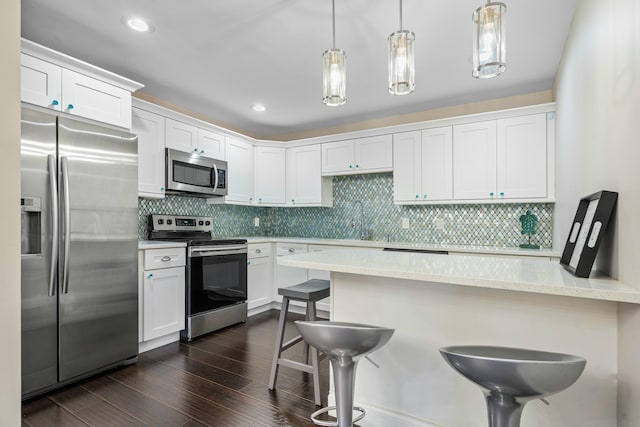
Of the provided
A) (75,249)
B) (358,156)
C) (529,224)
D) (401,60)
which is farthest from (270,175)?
(401,60)

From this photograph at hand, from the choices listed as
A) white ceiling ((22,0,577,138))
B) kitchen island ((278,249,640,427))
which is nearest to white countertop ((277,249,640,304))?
kitchen island ((278,249,640,427))

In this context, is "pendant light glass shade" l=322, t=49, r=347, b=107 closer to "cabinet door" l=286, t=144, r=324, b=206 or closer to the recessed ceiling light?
the recessed ceiling light

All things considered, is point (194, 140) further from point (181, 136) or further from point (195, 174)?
point (195, 174)

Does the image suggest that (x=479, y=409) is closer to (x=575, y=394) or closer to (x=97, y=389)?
(x=575, y=394)

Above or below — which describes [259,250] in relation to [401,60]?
below

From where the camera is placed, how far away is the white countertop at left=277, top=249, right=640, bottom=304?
3.85 feet

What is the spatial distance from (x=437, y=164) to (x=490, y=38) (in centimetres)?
235

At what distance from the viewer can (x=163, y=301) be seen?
10.1 feet

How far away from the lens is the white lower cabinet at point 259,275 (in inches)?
158

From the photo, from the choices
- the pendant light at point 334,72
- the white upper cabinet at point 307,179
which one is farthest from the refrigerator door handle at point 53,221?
the white upper cabinet at point 307,179

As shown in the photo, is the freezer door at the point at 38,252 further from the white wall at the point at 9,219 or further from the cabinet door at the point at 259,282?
the cabinet door at the point at 259,282

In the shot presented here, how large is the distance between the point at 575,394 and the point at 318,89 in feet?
10.2

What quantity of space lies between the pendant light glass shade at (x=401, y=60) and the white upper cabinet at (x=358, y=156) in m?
2.37

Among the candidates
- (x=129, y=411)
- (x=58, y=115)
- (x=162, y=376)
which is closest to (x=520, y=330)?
(x=129, y=411)
